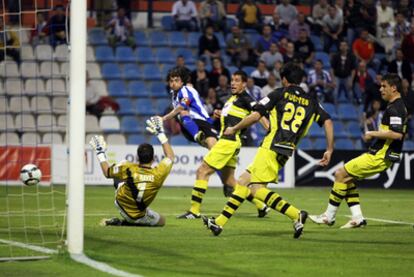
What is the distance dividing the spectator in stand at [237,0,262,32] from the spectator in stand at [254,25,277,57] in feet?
2.09

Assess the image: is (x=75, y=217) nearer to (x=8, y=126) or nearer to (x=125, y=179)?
(x=125, y=179)

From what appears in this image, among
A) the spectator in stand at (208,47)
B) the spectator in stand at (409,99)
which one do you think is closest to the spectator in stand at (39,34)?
the spectator in stand at (208,47)

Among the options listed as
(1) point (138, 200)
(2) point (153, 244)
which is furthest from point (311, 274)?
(1) point (138, 200)

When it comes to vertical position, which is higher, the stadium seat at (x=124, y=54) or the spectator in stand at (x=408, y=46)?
the spectator in stand at (x=408, y=46)

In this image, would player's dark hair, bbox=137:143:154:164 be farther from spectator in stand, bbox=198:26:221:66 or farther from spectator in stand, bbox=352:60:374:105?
spectator in stand, bbox=352:60:374:105

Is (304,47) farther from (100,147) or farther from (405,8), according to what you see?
(100,147)

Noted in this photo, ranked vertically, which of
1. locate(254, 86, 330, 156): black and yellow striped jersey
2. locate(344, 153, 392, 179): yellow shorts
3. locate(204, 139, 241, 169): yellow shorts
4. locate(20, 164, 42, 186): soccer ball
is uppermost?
locate(254, 86, 330, 156): black and yellow striped jersey

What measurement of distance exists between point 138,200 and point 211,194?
30.1 feet

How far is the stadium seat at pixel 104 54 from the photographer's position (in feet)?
96.6

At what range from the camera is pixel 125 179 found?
44.7 feet

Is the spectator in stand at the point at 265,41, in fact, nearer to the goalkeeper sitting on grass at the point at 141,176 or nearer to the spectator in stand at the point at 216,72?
the spectator in stand at the point at 216,72

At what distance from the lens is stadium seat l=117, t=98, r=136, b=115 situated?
92.6ft

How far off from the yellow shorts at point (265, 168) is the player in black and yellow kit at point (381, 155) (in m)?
1.80

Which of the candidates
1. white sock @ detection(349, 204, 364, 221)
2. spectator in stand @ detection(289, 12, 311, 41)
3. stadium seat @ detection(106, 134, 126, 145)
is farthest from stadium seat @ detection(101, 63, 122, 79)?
white sock @ detection(349, 204, 364, 221)
